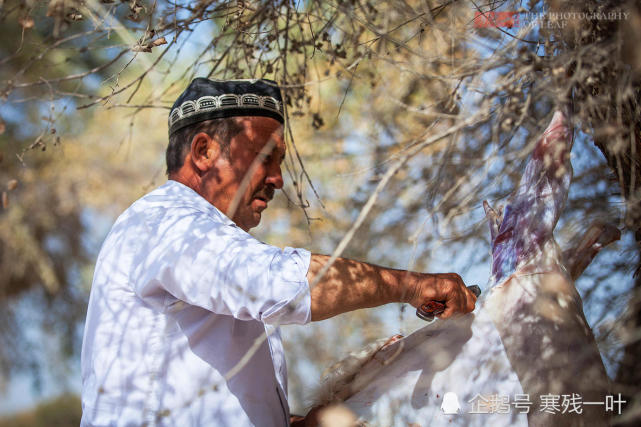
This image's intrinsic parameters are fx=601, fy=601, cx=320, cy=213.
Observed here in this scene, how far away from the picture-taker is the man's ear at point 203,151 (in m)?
1.68

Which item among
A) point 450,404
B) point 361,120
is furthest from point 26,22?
point 361,120

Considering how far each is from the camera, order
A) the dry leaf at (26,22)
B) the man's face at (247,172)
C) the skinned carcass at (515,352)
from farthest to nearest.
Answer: the man's face at (247,172) → the skinned carcass at (515,352) → the dry leaf at (26,22)

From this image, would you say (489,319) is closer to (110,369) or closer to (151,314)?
(151,314)

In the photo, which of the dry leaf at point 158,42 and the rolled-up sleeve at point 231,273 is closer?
the rolled-up sleeve at point 231,273

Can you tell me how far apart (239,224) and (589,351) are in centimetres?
99

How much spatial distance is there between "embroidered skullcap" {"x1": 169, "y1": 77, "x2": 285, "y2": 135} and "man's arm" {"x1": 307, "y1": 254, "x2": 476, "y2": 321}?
569 mm

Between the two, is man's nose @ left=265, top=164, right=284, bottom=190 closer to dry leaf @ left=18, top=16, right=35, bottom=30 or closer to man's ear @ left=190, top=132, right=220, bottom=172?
man's ear @ left=190, top=132, right=220, bottom=172

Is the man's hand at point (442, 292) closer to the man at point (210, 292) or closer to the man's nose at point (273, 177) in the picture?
the man at point (210, 292)

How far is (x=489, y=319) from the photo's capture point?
1.63 metres

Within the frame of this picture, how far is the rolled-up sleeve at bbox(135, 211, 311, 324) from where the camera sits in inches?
49.9

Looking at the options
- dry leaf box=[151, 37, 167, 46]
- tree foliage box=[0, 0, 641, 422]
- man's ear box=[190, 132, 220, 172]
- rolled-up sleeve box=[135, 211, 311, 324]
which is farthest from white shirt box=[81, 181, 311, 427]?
dry leaf box=[151, 37, 167, 46]

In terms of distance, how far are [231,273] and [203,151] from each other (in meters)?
0.54

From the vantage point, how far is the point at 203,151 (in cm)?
170

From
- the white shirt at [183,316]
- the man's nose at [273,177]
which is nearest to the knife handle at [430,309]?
the white shirt at [183,316]
